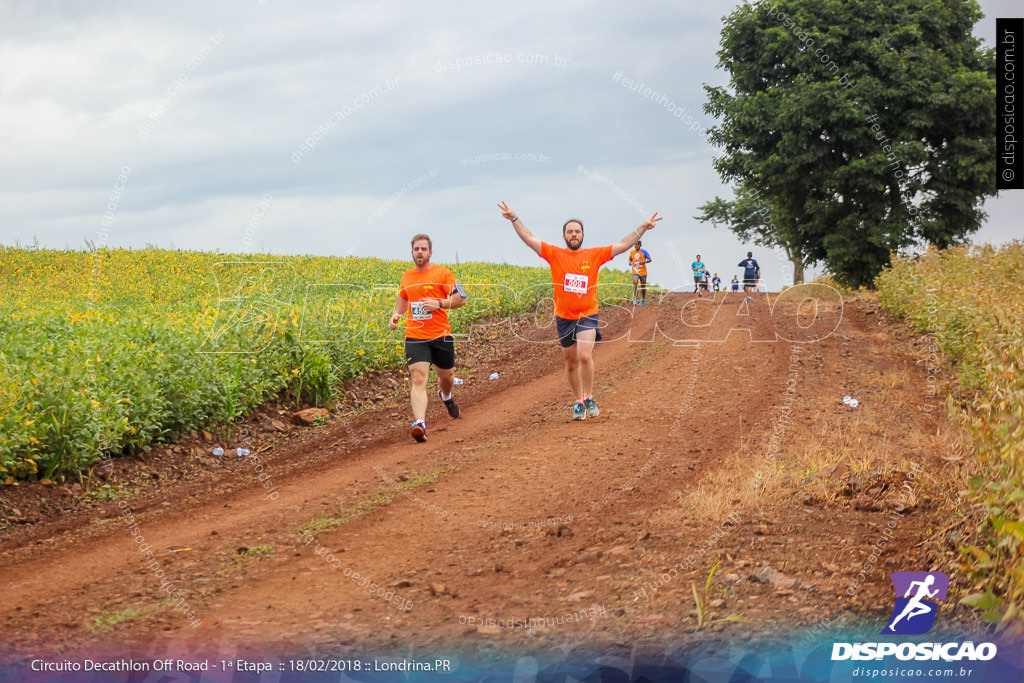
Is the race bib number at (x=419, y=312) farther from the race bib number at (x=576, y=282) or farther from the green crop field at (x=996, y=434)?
the green crop field at (x=996, y=434)

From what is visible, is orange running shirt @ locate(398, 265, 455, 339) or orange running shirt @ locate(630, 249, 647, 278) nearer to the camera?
orange running shirt @ locate(398, 265, 455, 339)

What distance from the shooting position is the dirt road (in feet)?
15.0

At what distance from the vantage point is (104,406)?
29.2 feet

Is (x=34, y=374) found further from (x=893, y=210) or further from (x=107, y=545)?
(x=893, y=210)

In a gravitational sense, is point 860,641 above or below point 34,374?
below

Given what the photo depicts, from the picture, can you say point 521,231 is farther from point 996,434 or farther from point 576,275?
point 996,434

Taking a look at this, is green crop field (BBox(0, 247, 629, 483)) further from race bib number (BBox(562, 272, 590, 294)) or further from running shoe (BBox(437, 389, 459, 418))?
race bib number (BBox(562, 272, 590, 294))

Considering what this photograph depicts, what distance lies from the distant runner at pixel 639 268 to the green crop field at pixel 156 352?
206 inches

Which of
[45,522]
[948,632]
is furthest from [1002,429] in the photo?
[45,522]

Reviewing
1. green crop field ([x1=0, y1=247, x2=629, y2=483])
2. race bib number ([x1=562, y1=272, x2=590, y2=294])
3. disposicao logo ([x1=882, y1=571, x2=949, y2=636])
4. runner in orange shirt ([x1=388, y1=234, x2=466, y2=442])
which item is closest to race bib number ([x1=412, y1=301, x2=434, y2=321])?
runner in orange shirt ([x1=388, y1=234, x2=466, y2=442])

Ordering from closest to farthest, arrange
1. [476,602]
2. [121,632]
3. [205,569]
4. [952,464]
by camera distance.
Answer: [121,632] → [476,602] → [205,569] → [952,464]

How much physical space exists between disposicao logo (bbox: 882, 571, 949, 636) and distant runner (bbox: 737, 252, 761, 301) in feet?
80.5

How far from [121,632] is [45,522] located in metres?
3.49

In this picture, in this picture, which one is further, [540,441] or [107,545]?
[540,441]
